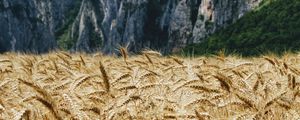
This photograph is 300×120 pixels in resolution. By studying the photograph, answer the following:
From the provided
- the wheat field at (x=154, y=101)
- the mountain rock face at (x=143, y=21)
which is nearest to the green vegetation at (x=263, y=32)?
the mountain rock face at (x=143, y=21)

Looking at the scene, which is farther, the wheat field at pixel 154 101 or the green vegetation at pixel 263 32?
the green vegetation at pixel 263 32

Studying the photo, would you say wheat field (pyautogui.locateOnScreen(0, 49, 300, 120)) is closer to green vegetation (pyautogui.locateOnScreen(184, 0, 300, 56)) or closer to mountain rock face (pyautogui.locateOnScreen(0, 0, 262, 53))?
green vegetation (pyautogui.locateOnScreen(184, 0, 300, 56))

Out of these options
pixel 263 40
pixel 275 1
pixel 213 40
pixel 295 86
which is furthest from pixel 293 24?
pixel 295 86

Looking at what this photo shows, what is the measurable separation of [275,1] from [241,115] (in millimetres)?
135115

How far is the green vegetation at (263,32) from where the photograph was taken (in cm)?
10797

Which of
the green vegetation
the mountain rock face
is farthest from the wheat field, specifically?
the mountain rock face

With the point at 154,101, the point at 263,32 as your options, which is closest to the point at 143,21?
the point at 263,32

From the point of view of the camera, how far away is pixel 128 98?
133 inches

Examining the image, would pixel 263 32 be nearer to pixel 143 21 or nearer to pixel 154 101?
pixel 143 21

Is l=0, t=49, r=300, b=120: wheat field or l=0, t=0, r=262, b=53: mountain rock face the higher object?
l=0, t=49, r=300, b=120: wheat field

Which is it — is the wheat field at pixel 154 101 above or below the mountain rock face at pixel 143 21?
above

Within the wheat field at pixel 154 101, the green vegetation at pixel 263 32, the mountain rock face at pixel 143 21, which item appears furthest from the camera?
the mountain rock face at pixel 143 21

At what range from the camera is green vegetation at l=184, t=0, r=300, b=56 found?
354 ft

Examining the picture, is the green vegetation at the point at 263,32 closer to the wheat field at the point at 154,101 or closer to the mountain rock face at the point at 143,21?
the mountain rock face at the point at 143,21
